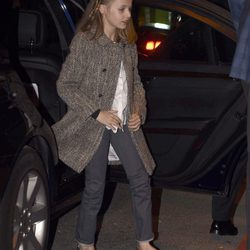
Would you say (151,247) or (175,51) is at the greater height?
(175,51)

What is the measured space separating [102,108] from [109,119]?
0.34 feet

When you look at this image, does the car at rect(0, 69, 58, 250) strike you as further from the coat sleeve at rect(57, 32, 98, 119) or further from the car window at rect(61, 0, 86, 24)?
the car window at rect(61, 0, 86, 24)

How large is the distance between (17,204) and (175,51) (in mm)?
1578

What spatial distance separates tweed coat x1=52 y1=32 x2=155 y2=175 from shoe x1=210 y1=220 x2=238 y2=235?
1.13 m

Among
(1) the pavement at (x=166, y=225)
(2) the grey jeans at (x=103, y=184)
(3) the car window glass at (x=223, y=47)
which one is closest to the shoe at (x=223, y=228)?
(1) the pavement at (x=166, y=225)

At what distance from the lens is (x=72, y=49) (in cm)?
433

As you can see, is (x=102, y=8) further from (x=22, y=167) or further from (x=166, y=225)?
(x=166, y=225)

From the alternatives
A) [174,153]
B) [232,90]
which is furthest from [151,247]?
[232,90]

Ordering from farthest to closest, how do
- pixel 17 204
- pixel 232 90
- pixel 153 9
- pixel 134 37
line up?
pixel 153 9, pixel 232 90, pixel 134 37, pixel 17 204

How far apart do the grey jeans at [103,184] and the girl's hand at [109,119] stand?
0.14 m

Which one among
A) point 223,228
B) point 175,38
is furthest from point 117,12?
point 223,228

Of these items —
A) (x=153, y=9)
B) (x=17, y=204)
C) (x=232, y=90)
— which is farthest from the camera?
(x=153, y=9)

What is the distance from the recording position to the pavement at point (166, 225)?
5199 millimetres

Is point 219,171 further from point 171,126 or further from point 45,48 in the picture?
point 45,48
